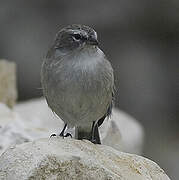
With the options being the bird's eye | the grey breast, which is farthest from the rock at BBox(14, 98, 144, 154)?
the bird's eye

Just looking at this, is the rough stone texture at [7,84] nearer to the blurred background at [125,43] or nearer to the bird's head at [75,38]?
the bird's head at [75,38]

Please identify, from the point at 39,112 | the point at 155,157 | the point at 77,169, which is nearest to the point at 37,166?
the point at 77,169

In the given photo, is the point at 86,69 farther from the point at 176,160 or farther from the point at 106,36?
the point at 106,36

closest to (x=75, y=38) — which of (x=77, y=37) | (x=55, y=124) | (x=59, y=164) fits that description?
(x=77, y=37)

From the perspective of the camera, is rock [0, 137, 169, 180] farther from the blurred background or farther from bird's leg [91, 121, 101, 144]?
the blurred background

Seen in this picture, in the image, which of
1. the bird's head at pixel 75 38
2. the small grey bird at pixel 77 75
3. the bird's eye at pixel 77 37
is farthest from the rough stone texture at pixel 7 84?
the bird's eye at pixel 77 37

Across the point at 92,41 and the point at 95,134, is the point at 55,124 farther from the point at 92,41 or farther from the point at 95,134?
the point at 92,41

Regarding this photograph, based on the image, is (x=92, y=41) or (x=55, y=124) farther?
(x=55, y=124)
